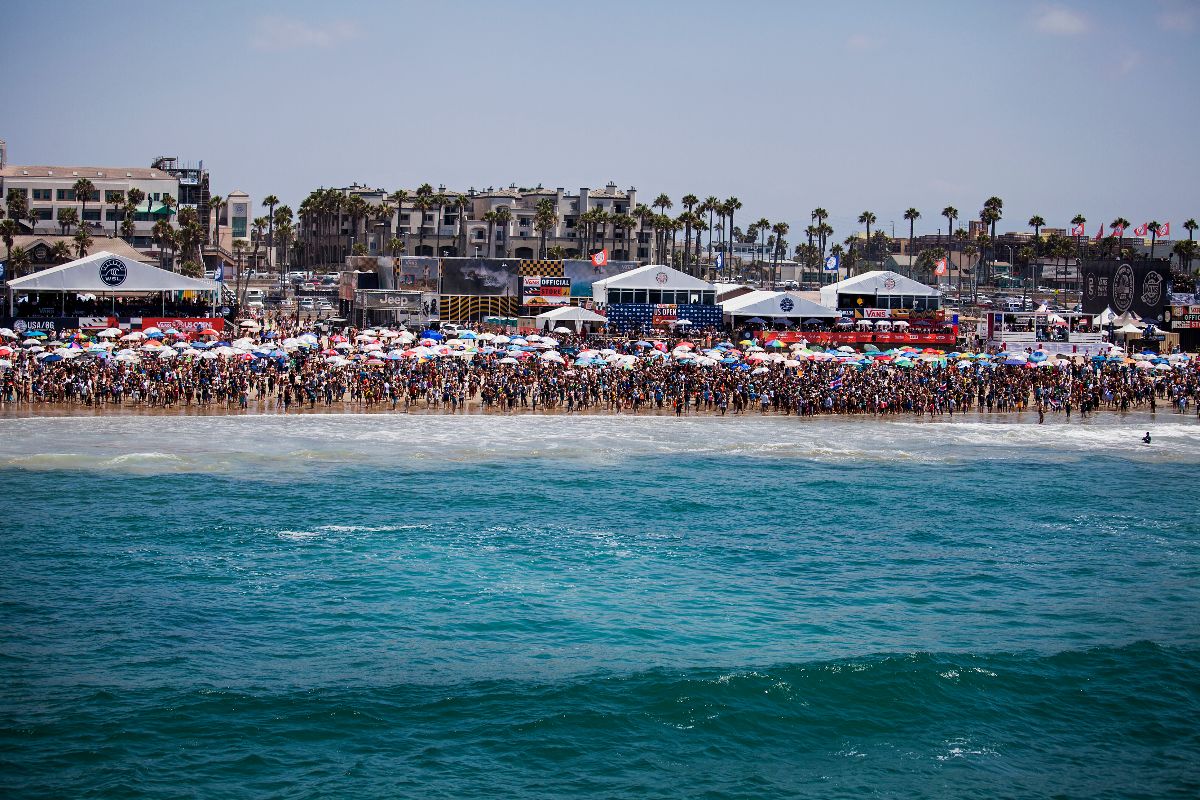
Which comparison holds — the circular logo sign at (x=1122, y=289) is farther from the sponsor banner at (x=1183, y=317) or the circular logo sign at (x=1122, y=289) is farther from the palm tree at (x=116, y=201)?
the palm tree at (x=116, y=201)

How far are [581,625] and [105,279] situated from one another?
53.6m

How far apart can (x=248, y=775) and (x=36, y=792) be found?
3.03 metres

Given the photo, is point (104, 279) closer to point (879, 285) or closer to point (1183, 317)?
point (879, 285)

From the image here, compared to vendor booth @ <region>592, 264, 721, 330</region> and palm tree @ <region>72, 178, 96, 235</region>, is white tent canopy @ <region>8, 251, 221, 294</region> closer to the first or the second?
vendor booth @ <region>592, 264, 721, 330</region>

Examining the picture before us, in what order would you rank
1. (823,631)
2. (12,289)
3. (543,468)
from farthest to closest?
1. (12,289)
2. (543,468)
3. (823,631)

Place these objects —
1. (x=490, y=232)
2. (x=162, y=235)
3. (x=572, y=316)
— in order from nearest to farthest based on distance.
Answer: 1. (x=572, y=316)
2. (x=162, y=235)
3. (x=490, y=232)

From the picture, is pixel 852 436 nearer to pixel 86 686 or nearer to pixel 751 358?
pixel 751 358

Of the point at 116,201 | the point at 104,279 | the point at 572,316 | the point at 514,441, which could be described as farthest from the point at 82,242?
the point at 514,441

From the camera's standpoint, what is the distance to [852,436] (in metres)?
47.5

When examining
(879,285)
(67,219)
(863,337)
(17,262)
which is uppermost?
(67,219)

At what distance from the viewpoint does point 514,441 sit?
145ft

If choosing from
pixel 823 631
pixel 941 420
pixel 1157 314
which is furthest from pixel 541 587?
pixel 1157 314

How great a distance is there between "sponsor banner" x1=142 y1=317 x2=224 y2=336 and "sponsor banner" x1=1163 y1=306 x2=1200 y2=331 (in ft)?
200

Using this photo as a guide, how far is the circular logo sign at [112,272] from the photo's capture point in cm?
6831
